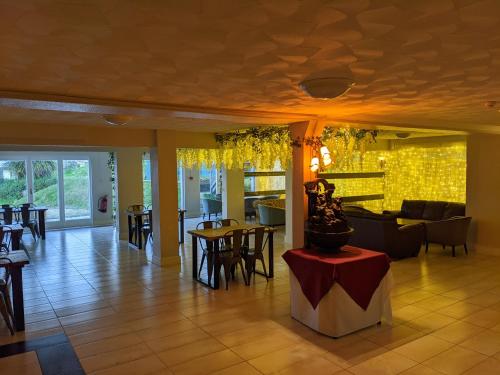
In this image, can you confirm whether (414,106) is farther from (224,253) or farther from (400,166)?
(400,166)

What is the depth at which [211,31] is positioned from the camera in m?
1.93

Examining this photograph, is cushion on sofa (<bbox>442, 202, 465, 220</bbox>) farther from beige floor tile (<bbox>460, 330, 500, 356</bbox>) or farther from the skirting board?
beige floor tile (<bbox>460, 330, 500, 356</bbox>)

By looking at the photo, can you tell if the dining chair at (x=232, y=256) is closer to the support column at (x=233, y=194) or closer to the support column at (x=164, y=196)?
the support column at (x=164, y=196)

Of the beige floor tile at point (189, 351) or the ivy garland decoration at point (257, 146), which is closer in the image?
the beige floor tile at point (189, 351)

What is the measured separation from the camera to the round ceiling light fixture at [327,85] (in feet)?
9.39

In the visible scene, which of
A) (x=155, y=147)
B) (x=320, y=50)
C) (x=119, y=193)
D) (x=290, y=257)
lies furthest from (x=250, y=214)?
(x=320, y=50)

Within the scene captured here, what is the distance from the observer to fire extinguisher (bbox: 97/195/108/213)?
12484 millimetres

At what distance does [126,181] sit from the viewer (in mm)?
10133

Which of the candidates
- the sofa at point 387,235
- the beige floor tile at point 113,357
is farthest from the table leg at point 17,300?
the sofa at point 387,235

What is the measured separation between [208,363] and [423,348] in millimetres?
2062

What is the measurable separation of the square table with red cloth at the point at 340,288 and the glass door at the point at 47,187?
9.88 m

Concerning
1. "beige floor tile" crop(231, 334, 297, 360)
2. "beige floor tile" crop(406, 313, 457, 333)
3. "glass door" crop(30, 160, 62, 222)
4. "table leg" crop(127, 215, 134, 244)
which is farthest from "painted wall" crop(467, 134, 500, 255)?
"glass door" crop(30, 160, 62, 222)

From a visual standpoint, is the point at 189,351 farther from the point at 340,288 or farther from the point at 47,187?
the point at 47,187

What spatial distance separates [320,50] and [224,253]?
14.3 ft
